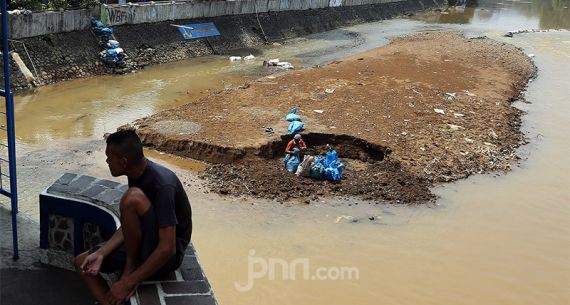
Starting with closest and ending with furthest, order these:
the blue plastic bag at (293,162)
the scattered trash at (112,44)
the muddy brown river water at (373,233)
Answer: the muddy brown river water at (373,233)
the blue plastic bag at (293,162)
the scattered trash at (112,44)

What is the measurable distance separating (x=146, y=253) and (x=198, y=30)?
21.3m

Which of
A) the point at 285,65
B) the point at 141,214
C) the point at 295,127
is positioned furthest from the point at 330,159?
the point at 285,65

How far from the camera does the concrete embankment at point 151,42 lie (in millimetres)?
16969

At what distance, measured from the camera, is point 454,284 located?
7598mm

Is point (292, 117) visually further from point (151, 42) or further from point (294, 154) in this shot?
point (151, 42)

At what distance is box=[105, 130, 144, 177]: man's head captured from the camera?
11.1ft

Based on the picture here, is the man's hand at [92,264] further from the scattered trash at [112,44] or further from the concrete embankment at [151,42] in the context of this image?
the scattered trash at [112,44]

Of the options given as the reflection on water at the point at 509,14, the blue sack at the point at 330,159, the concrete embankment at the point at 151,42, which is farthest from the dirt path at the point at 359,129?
the reflection on water at the point at 509,14

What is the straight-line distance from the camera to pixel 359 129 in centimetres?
1265

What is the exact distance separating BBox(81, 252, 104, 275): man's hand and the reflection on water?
44.3m

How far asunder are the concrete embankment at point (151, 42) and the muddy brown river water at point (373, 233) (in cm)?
242

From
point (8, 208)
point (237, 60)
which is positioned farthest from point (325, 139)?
point (237, 60)

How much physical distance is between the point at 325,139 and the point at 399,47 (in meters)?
16.8

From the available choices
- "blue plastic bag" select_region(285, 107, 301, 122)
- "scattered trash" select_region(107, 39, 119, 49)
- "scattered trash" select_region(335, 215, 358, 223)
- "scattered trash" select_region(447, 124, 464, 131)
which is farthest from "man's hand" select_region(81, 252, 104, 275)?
"scattered trash" select_region(107, 39, 119, 49)
